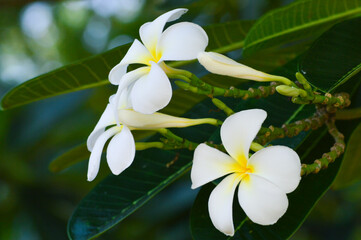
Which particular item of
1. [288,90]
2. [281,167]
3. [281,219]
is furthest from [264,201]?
[281,219]

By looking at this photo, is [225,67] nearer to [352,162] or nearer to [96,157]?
[96,157]

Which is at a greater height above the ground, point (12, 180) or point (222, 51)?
point (222, 51)

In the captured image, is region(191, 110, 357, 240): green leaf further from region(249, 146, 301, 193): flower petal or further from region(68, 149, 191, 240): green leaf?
region(249, 146, 301, 193): flower petal

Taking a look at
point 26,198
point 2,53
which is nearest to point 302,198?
point 26,198

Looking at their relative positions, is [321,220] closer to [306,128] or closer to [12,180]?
[12,180]

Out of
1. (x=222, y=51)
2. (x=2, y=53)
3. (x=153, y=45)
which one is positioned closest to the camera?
(x=153, y=45)

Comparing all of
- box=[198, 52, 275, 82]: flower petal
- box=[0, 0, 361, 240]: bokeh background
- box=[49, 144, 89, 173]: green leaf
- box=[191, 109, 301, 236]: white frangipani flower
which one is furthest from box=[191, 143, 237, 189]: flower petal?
A: box=[0, 0, 361, 240]: bokeh background
